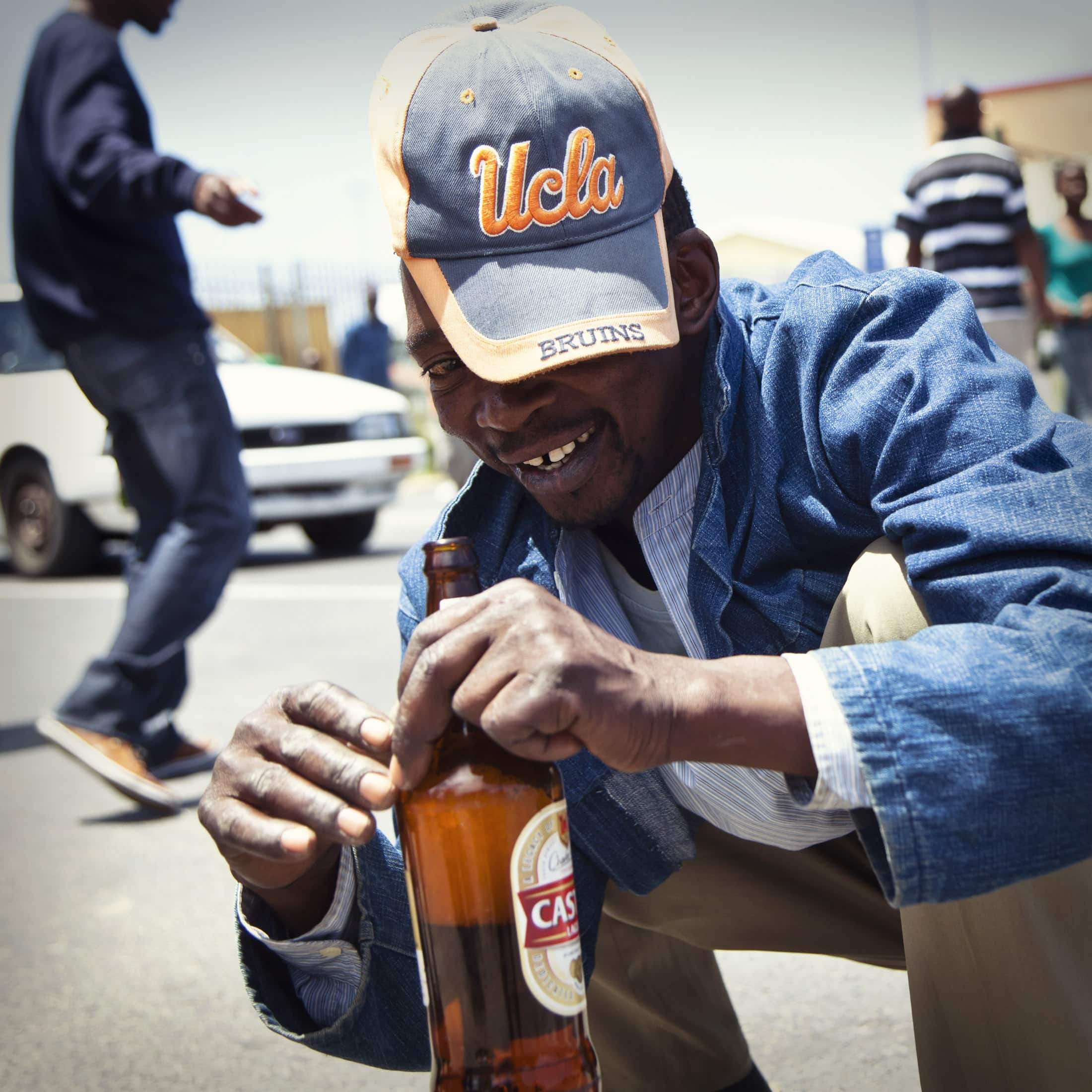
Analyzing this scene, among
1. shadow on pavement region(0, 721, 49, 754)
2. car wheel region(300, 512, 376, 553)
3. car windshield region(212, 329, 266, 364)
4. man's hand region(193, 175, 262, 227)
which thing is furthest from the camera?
car windshield region(212, 329, 266, 364)

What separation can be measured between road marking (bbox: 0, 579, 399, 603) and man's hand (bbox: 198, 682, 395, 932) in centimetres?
534

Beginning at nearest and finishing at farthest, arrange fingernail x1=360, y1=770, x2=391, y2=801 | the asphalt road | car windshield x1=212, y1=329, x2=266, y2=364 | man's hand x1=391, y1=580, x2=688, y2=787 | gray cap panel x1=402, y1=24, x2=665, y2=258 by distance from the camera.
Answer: man's hand x1=391, y1=580, x2=688, y2=787 < fingernail x1=360, y1=770, x2=391, y2=801 < gray cap panel x1=402, y1=24, x2=665, y2=258 < the asphalt road < car windshield x1=212, y1=329, x2=266, y2=364

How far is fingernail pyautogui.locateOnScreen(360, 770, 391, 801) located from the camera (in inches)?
57.9

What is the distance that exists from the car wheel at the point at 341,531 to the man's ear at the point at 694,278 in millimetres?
8393

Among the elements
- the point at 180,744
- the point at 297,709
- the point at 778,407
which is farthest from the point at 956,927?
the point at 180,744

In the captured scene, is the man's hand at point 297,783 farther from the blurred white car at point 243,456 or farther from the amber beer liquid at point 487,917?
the blurred white car at point 243,456

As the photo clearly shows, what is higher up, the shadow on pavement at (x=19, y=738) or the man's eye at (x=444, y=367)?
the man's eye at (x=444, y=367)

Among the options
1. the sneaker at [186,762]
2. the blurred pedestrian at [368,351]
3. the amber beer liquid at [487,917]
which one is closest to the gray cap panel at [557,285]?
the amber beer liquid at [487,917]

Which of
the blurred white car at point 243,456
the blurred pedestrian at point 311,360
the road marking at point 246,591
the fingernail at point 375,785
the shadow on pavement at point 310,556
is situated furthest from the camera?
the blurred pedestrian at point 311,360

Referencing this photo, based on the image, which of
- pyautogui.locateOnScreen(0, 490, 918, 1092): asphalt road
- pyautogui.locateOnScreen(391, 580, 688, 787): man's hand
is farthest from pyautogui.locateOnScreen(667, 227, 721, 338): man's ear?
pyautogui.locateOnScreen(0, 490, 918, 1092): asphalt road

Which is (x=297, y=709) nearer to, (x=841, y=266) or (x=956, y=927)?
(x=956, y=927)

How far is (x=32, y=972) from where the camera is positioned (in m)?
3.13

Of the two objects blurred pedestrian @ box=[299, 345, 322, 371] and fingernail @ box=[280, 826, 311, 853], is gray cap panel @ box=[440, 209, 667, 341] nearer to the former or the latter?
fingernail @ box=[280, 826, 311, 853]

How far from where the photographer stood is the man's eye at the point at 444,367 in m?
1.84
